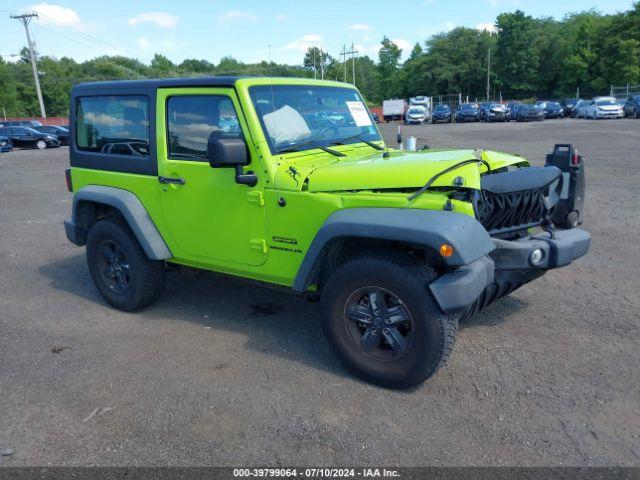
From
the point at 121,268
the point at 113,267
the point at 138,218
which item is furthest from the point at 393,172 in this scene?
the point at 113,267

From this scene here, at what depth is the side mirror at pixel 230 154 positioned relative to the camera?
3637 millimetres

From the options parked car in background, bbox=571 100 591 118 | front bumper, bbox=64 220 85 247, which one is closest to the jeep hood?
front bumper, bbox=64 220 85 247

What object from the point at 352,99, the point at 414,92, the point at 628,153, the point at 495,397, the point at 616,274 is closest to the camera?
the point at 495,397

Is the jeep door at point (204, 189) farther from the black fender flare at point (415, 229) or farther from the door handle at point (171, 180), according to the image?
the black fender flare at point (415, 229)

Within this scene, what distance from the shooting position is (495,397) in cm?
341

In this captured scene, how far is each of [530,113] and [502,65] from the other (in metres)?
43.8

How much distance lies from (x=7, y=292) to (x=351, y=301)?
167 inches

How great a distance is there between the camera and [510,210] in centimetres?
366

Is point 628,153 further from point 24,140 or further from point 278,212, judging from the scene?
point 24,140

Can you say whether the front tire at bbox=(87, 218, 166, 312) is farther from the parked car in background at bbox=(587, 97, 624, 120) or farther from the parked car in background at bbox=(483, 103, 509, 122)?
the parked car in background at bbox=(483, 103, 509, 122)

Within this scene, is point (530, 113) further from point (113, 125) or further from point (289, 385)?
point (289, 385)

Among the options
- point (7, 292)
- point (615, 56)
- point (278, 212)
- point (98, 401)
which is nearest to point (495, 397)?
point (278, 212)

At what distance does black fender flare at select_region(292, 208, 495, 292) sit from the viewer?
306cm

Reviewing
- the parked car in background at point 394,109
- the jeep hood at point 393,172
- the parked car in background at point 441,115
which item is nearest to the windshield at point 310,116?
the jeep hood at point 393,172
